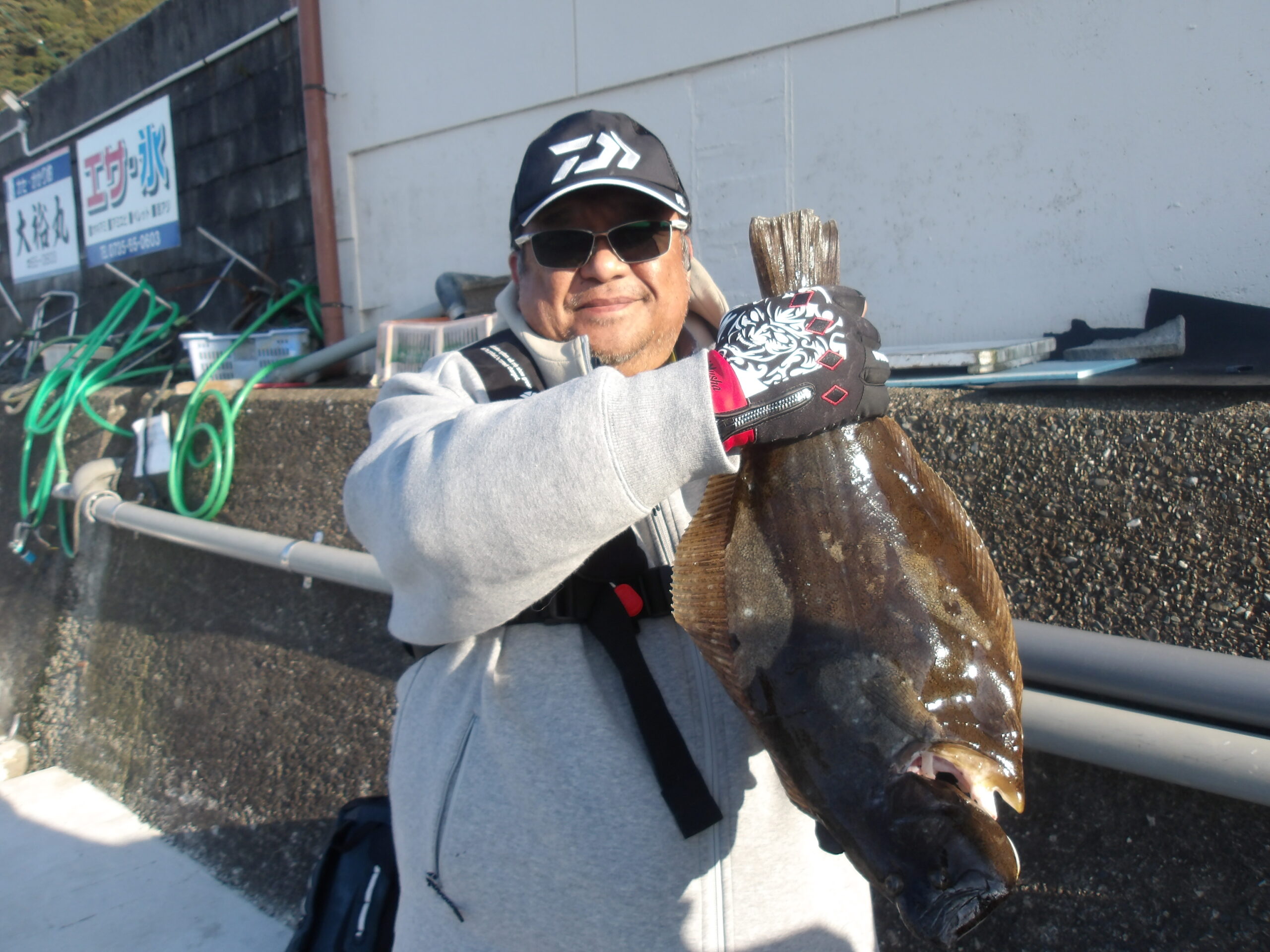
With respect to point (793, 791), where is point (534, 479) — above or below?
above

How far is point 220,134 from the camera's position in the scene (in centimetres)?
646

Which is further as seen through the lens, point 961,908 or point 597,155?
point 597,155

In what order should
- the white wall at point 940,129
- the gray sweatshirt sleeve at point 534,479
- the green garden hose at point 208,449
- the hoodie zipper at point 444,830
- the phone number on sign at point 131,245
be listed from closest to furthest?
the gray sweatshirt sleeve at point 534,479 < the hoodie zipper at point 444,830 < the white wall at point 940,129 < the green garden hose at point 208,449 < the phone number on sign at point 131,245

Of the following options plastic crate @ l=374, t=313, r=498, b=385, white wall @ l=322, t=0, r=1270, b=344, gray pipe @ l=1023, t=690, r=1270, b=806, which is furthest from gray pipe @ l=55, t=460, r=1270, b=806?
plastic crate @ l=374, t=313, r=498, b=385

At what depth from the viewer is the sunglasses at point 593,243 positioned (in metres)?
1.56

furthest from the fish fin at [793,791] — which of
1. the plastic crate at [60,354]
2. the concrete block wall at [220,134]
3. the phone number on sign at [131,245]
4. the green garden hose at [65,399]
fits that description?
the phone number on sign at [131,245]

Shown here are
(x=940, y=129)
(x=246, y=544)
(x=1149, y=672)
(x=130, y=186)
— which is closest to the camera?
(x=1149, y=672)

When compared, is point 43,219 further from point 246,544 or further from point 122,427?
point 246,544

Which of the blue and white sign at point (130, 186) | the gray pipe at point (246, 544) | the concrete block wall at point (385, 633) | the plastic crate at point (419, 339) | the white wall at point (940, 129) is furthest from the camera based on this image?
the blue and white sign at point (130, 186)

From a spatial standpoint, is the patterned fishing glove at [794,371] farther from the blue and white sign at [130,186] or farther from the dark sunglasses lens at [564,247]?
the blue and white sign at [130,186]

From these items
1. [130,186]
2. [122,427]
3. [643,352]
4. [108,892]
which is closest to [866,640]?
[643,352]

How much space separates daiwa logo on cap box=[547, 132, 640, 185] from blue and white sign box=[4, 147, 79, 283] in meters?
8.20

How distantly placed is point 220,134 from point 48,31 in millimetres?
6572

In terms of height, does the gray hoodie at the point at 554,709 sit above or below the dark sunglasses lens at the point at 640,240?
below
